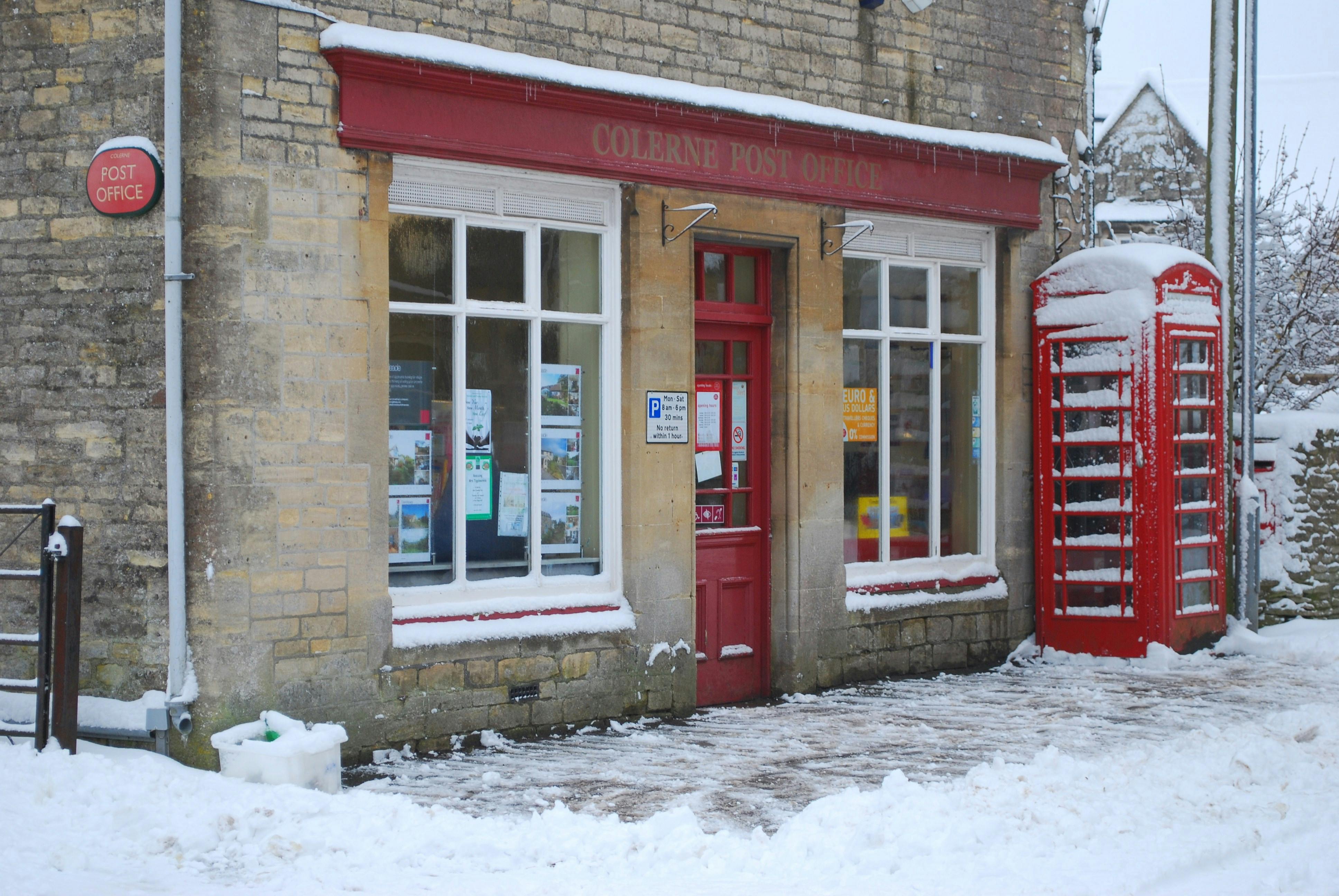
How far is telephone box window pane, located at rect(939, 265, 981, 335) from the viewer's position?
34.1ft

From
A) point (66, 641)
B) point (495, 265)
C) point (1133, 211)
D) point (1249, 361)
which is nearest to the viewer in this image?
point (66, 641)

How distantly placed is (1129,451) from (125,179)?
7341 mm

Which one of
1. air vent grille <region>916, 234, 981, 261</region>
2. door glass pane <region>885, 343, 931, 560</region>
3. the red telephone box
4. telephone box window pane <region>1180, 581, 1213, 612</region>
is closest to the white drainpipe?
door glass pane <region>885, 343, 931, 560</region>

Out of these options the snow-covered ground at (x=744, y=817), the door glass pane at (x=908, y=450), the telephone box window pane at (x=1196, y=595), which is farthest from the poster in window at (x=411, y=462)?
the telephone box window pane at (x=1196, y=595)

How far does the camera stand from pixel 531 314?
319 inches

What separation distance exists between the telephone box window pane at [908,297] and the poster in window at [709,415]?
1707 millimetres

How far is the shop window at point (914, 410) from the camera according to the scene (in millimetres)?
9875

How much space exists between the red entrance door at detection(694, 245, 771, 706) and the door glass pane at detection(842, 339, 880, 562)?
29.6 inches

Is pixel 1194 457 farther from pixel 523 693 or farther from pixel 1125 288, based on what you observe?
pixel 523 693

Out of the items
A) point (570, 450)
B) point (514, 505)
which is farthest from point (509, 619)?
point (570, 450)

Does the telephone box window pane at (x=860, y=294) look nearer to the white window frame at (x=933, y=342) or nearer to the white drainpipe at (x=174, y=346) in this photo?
the white window frame at (x=933, y=342)

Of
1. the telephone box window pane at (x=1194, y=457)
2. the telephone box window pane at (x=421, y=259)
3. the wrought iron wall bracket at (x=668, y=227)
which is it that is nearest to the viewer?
the telephone box window pane at (x=421, y=259)

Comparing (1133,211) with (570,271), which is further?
(1133,211)

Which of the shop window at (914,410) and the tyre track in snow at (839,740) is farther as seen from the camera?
the shop window at (914,410)
